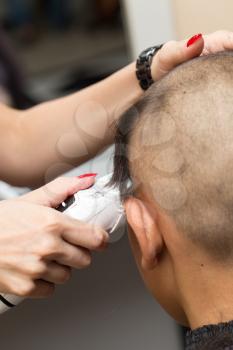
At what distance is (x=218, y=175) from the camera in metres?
0.78

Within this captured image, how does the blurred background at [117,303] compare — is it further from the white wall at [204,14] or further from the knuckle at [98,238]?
the knuckle at [98,238]

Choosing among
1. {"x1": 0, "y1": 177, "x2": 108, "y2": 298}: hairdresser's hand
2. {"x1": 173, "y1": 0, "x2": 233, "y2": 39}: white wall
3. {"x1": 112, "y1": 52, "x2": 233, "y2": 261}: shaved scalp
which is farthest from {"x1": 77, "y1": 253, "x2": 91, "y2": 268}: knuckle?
{"x1": 173, "y1": 0, "x2": 233, "y2": 39}: white wall

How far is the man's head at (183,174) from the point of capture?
2.56ft

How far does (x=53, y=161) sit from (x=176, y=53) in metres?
0.41

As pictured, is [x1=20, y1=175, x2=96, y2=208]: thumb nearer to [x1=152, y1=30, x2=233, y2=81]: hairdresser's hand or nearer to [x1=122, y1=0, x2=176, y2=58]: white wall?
[x1=152, y1=30, x2=233, y2=81]: hairdresser's hand

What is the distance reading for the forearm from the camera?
117 centimetres

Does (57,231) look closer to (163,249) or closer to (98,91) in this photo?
(163,249)

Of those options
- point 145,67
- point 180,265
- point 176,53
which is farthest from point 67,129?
point 180,265

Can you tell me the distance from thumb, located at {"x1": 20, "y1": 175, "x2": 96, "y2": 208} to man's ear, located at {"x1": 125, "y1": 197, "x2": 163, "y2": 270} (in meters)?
0.08

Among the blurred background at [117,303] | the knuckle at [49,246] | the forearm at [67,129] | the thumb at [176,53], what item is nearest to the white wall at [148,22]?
the blurred background at [117,303]

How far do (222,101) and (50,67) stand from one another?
2365 mm

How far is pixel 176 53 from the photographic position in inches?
38.1

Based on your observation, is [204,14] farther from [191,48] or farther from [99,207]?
[99,207]

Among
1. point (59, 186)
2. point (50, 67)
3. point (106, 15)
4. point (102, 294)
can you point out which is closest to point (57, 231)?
point (59, 186)
